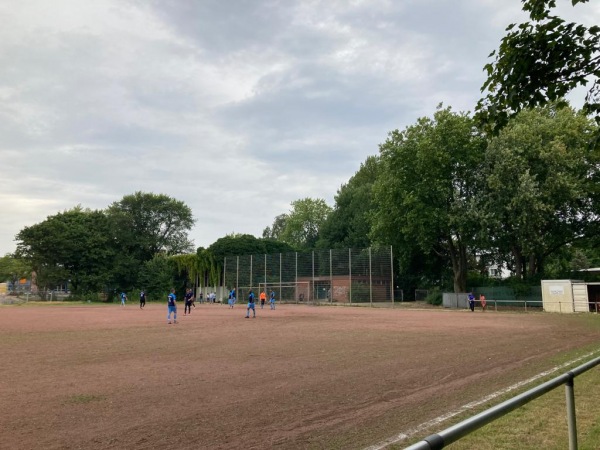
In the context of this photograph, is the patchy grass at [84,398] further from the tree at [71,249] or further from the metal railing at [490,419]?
the tree at [71,249]

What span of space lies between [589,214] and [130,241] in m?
65.9

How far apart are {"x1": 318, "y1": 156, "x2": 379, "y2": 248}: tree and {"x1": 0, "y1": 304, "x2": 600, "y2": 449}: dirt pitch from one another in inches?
2051

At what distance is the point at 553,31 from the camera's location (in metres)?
7.19

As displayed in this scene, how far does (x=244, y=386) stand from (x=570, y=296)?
3353 centimetres

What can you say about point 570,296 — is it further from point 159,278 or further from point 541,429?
point 159,278

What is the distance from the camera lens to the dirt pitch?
6.08m

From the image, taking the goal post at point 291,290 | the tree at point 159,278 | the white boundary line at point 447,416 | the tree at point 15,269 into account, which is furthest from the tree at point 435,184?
the tree at point 15,269

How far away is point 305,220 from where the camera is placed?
3740 inches

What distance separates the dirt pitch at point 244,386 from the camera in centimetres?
608

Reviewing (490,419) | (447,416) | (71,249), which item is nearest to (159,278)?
(71,249)

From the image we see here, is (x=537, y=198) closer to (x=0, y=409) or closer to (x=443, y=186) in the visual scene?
(x=443, y=186)

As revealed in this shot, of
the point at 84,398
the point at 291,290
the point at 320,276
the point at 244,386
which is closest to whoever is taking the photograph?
the point at 84,398

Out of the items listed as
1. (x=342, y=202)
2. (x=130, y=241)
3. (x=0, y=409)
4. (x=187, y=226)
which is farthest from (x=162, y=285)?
(x=0, y=409)

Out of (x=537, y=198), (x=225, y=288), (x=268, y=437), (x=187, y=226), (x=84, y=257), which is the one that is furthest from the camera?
(x=187, y=226)
